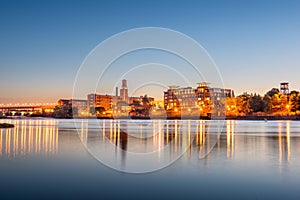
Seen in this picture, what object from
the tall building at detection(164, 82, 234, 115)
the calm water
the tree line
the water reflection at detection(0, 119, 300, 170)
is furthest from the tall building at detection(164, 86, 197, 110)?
the calm water

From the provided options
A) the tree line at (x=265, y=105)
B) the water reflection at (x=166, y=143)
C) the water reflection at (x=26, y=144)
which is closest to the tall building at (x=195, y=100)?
the tree line at (x=265, y=105)

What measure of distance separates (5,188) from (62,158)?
4.93 metres

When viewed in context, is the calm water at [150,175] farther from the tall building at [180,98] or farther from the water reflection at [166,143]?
the tall building at [180,98]

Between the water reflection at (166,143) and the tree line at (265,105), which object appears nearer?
the water reflection at (166,143)

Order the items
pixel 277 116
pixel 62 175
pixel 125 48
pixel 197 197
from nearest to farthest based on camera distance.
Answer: pixel 197 197, pixel 62 175, pixel 125 48, pixel 277 116

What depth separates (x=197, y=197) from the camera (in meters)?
6.55

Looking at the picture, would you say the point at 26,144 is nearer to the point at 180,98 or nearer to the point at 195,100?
the point at 195,100

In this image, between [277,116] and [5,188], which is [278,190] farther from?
[277,116]

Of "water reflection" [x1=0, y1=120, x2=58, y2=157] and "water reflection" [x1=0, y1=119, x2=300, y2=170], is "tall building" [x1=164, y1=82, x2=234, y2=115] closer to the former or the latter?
"water reflection" [x1=0, y1=119, x2=300, y2=170]

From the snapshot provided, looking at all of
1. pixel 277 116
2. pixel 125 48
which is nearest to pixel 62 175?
pixel 125 48

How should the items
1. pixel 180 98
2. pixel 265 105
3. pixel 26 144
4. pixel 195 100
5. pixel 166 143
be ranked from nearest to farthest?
pixel 26 144 → pixel 166 143 → pixel 265 105 → pixel 195 100 → pixel 180 98

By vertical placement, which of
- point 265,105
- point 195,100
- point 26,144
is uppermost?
point 195,100

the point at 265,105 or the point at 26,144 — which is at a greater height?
the point at 265,105

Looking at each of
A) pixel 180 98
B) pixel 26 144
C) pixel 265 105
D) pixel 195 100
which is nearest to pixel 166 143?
pixel 26 144
